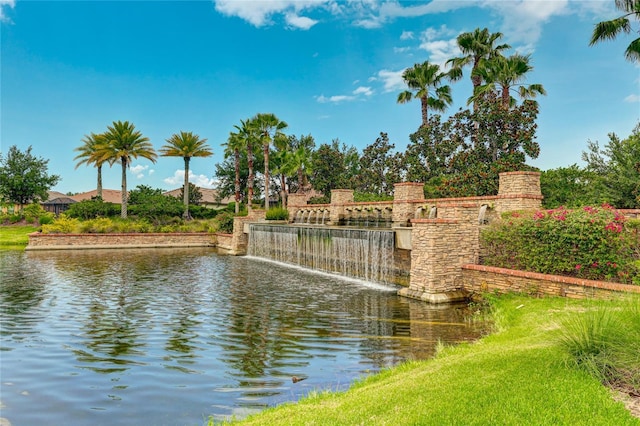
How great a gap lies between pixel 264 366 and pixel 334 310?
3820mm

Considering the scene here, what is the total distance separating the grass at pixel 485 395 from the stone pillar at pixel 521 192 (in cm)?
758

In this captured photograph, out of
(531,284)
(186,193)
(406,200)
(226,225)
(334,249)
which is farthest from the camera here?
(186,193)

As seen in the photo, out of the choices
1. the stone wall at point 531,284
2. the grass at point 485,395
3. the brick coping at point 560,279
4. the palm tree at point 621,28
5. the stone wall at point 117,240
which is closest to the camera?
the grass at point 485,395

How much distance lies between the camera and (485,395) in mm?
3777

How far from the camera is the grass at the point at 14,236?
27.4m

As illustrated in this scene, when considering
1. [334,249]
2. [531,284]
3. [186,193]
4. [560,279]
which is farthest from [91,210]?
[560,279]

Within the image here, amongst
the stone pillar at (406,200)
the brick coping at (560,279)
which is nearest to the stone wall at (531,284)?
the brick coping at (560,279)

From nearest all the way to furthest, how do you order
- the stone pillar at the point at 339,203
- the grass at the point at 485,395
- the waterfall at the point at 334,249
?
1. the grass at the point at 485,395
2. the waterfall at the point at 334,249
3. the stone pillar at the point at 339,203

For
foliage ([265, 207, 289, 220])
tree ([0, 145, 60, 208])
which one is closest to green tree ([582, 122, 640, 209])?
foliage ([265, 207, 289, 220])

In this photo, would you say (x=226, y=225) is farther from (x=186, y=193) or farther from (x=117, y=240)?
(x=186, y=193)

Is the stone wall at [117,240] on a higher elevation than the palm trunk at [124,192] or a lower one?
lower

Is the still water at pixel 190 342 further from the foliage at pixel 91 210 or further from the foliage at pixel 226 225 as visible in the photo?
the foliage at pixel 91 210

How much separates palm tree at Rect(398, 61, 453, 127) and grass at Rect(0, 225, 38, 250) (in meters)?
29.2

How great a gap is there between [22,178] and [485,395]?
173ft
